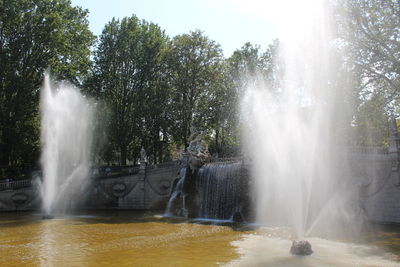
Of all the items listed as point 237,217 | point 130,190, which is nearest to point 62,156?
point 130,190

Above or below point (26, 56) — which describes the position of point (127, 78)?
below

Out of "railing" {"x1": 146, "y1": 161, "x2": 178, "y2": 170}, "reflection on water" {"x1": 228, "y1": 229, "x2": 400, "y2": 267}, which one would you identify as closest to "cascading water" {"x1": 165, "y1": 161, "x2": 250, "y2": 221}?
"railing" {"x1": 146, "y1": 161, "x2": 178, "y2": 170}

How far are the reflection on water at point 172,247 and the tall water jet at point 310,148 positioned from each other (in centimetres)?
331

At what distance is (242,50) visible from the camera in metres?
38.4

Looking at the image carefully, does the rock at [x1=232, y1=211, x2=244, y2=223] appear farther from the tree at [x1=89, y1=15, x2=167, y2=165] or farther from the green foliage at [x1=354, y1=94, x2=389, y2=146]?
the tree at [x1=89, y1=15, x2=167, y2=165]

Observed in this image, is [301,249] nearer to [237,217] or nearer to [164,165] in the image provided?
[237,217]

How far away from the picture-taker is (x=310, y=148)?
20.1 meters

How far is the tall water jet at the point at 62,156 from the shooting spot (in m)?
26.0

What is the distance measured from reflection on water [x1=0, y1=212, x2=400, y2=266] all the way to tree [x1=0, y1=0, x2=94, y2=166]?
591 inches

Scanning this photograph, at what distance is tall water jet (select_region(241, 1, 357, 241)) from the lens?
62.5ft

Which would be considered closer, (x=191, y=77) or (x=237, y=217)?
(x=237, y=217)

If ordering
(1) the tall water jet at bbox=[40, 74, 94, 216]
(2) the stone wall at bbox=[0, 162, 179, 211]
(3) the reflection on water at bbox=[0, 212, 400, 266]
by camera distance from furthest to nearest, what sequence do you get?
1. (2) the stone wall at bbox=[0, 162, 179, 211]
2. (1) the tall water jet at bbox=[40, 74, 94, 216]
3. (3) the reflection on water at bbox=[0, 212, 400, 266]

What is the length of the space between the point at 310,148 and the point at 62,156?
17273 mm

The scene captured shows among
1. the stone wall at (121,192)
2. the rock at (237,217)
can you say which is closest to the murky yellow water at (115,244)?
the rock at (237,217)
